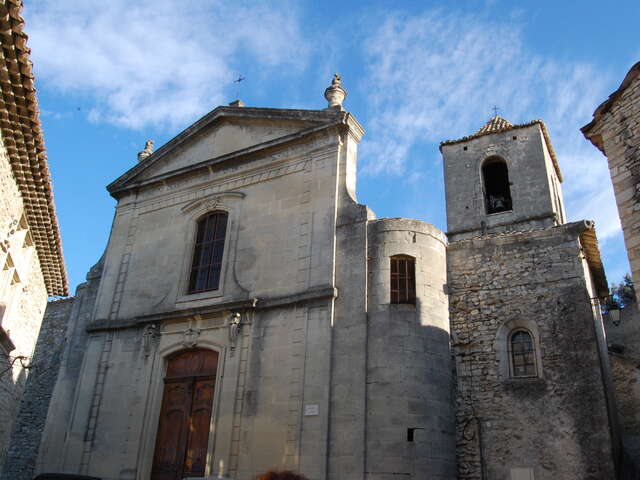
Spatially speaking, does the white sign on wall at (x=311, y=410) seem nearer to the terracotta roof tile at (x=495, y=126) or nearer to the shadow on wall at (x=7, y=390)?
the shadow on wall at (x=7, y=390)

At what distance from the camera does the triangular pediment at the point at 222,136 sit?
615 inches

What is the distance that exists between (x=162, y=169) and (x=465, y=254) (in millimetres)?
9489

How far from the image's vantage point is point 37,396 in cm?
2184

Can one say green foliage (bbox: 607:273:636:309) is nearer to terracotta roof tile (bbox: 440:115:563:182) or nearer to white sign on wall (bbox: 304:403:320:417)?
terracotta roof tile (bbox: 440:115:563:182)

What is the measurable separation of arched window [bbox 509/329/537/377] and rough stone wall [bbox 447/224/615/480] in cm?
15

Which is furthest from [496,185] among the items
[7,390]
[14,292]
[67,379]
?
[7,390]


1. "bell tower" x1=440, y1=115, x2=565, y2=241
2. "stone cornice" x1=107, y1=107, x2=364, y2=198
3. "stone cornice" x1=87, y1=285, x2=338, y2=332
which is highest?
"bell tower" x1=440, y1=115, x2=565, y2=241

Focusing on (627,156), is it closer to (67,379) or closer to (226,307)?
(226,307)

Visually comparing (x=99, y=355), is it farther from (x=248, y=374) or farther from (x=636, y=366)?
(x=636, y=366)

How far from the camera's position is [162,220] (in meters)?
17.1

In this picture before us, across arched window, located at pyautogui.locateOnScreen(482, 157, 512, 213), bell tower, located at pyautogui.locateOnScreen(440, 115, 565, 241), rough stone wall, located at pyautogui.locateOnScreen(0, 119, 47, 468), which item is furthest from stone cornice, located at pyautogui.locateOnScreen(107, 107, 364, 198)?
arched window, located at pyautogui.locateOnScreen(482, 157, 512, 213)

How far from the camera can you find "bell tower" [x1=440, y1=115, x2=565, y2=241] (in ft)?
69.4

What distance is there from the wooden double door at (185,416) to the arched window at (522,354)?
258 inches

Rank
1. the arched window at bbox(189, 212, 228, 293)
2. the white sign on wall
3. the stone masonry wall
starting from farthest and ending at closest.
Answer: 1. the arched window at bbox(189, 212, 228, 293)
2. the white sign on wall
3. the stone masonry wall
